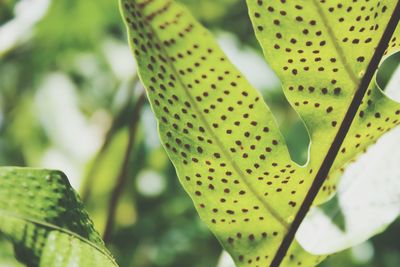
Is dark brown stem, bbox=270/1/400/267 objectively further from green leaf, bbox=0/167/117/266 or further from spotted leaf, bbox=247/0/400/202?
green leaf, bbox=0/167/117/266

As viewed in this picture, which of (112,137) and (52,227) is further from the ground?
(52,227)

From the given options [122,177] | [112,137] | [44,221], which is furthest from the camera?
[112,137]

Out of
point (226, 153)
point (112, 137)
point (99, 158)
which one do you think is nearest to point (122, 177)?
point (99, 158)

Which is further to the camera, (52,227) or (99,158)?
(99,158)

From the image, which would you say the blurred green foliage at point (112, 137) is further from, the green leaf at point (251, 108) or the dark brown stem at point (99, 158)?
the green leaf at point (251, 108)

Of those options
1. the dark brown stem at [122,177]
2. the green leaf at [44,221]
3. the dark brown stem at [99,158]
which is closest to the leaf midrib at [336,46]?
the green leaf at [44,221]

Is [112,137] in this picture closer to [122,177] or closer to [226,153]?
[122,177]
